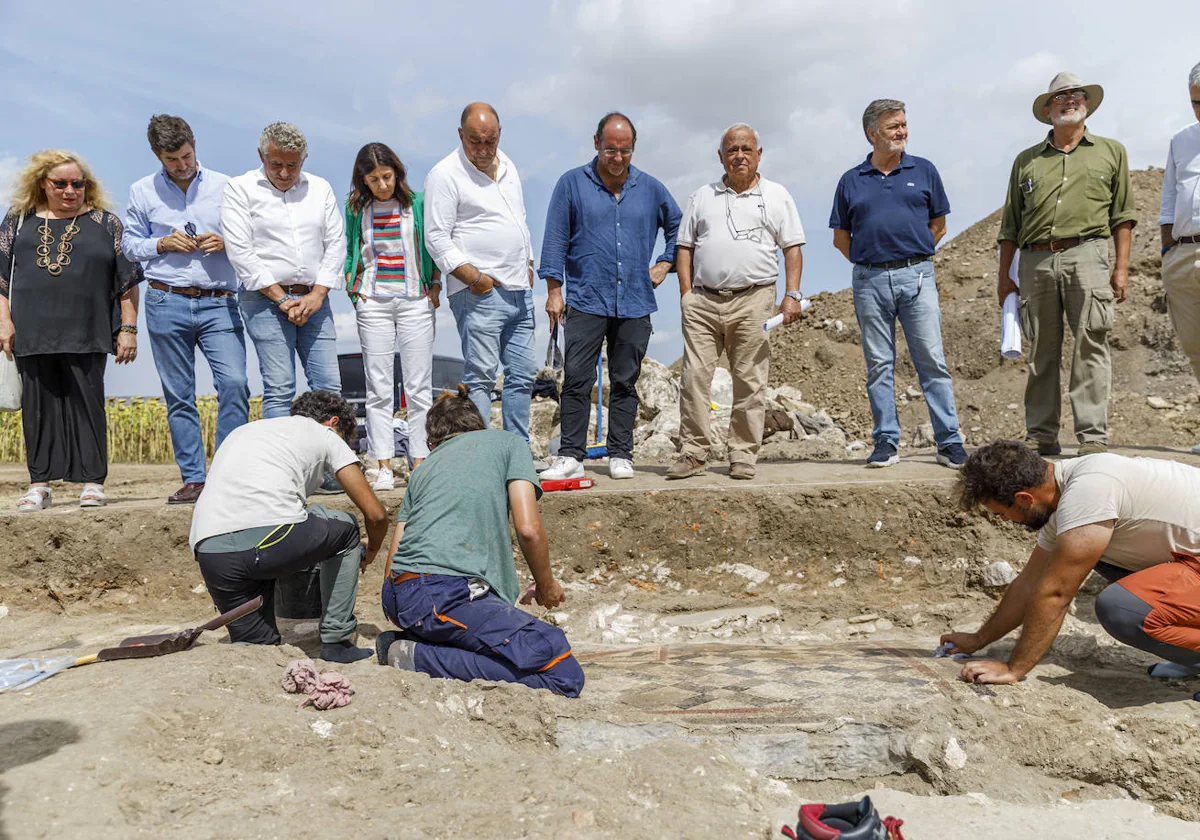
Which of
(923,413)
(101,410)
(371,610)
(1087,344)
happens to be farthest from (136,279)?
(923,413)

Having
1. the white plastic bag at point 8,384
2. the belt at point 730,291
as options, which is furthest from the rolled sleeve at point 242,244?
the belt at point 730,291

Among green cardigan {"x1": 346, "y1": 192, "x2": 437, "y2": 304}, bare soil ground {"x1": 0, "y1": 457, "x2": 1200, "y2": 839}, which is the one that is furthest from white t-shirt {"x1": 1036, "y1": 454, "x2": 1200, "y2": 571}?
green cardigan {"x1": 346, "y1": 192, "x2": 437, "y2": 304}

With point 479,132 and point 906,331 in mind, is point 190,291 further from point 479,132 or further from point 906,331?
point 906,331

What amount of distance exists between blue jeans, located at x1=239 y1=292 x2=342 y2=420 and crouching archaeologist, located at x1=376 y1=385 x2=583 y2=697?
1.69 meters

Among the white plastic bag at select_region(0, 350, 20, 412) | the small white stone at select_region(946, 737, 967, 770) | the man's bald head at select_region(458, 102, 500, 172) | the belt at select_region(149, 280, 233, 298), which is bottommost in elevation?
the small white stone at select_region(946, 737, 967, 770)

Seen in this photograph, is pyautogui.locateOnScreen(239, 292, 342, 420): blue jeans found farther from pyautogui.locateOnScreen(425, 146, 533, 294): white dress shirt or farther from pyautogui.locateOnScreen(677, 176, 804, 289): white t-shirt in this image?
pyautogui.locateOnScreen(677, 176, 804, 289): white t-shirt

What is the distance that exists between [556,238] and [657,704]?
2991mm

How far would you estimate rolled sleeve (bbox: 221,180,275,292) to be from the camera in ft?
16.3

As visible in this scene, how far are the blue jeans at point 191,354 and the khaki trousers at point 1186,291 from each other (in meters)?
5.50

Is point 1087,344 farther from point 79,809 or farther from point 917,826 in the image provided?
point 79,809

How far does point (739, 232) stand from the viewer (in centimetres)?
528

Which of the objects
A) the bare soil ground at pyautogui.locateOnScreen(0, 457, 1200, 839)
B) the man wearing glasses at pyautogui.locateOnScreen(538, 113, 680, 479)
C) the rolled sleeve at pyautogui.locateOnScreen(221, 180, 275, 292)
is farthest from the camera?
the man wearing glasses at pyautogui.locateOnScreen(538, 113, 680, 479)

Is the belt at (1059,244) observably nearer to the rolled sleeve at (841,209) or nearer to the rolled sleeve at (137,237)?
the rolled sleeve at (841,209)

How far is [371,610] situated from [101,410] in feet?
6.76
